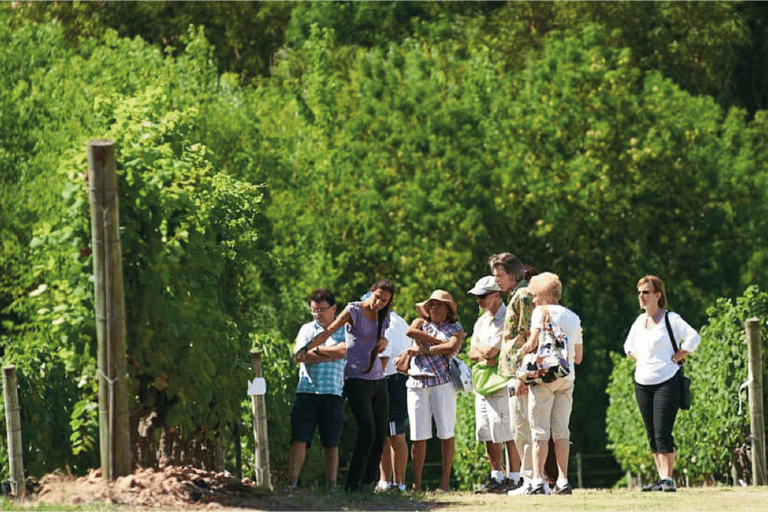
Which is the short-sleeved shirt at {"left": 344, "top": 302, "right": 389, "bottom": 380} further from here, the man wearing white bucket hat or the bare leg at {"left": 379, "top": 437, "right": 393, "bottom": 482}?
the bare leg at {"left": 379, "top": 437, "right": 393, "bottom": 482}

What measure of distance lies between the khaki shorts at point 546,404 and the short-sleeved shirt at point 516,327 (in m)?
0.26

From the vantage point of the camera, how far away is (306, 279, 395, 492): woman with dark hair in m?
12.8

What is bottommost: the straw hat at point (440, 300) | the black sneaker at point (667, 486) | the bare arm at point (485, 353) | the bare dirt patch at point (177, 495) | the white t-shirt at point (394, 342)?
the black sneaker at point (667, 486)

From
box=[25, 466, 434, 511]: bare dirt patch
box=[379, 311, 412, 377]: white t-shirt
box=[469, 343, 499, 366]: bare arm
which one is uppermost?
box=[379, 311, 412, 377]: white t-shirt

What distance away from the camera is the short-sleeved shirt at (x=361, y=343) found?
12.8 meters

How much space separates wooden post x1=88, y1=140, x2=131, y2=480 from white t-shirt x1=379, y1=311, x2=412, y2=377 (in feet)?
11.3

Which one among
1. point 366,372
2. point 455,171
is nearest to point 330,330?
point 366,372

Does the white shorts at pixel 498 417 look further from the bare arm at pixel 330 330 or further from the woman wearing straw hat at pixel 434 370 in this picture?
the bare arm at pixel 330 330

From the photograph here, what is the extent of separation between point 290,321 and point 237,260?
23352 mm

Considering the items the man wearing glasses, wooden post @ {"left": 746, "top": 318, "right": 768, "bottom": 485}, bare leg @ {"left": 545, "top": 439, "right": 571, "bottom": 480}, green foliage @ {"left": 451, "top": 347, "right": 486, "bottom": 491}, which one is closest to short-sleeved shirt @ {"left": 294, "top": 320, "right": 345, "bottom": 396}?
the man wearing glasses

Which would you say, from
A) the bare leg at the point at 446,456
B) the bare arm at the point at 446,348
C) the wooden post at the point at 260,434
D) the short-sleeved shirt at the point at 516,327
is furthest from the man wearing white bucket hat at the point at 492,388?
the wooden post at the point at 260,434

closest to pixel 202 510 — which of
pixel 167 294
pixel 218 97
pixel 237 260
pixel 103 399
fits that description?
pixel 103 399

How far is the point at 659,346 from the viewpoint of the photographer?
13211 millimetres

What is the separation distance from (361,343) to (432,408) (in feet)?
3.77
